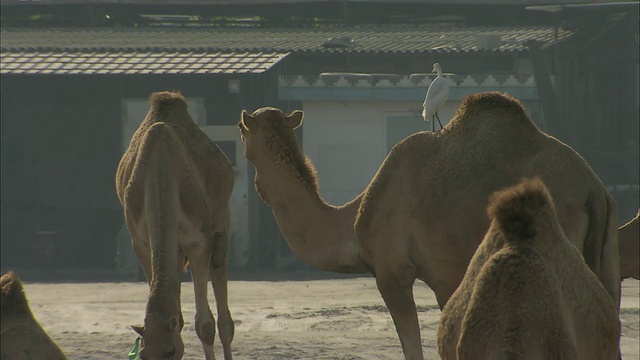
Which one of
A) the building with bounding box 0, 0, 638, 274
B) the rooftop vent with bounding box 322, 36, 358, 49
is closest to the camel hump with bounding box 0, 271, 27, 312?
the building with bounding box 0, 0, 638, 274

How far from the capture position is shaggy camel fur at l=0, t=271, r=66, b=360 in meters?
5.67

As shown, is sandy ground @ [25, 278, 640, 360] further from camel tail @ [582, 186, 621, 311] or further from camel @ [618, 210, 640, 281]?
camel tail @ [582, 186, 621, 311]

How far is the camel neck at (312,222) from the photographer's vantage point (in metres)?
8.07

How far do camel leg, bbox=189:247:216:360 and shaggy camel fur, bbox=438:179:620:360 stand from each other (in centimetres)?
413

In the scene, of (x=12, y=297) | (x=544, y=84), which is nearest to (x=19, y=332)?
(x=12, y=297)

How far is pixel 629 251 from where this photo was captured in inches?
352

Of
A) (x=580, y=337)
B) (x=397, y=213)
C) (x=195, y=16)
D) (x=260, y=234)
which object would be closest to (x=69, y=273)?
(x=260, y=234)

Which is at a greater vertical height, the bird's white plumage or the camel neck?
A: the camel neck

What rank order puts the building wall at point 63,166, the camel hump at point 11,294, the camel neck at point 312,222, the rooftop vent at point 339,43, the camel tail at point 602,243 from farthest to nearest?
the rooftop vent at point 339,43
the building wall at point 63,166
the camel neck at point 312,222
the camel tail at point 602,243
the camel hump at point 11,294

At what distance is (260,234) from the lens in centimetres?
1891

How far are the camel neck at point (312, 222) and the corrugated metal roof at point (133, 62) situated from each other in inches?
382

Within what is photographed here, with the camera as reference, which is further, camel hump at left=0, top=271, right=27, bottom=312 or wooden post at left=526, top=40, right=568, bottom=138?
wooden post at left=526, top=40, right=568, bottom=138

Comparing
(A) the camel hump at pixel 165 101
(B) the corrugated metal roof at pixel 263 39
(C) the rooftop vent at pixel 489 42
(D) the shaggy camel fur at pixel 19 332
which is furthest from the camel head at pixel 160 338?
(C) the rooftop vent at pixel 489 42

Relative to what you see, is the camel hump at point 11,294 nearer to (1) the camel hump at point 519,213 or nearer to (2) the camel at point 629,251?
(1) the camel hump at point 519,213
